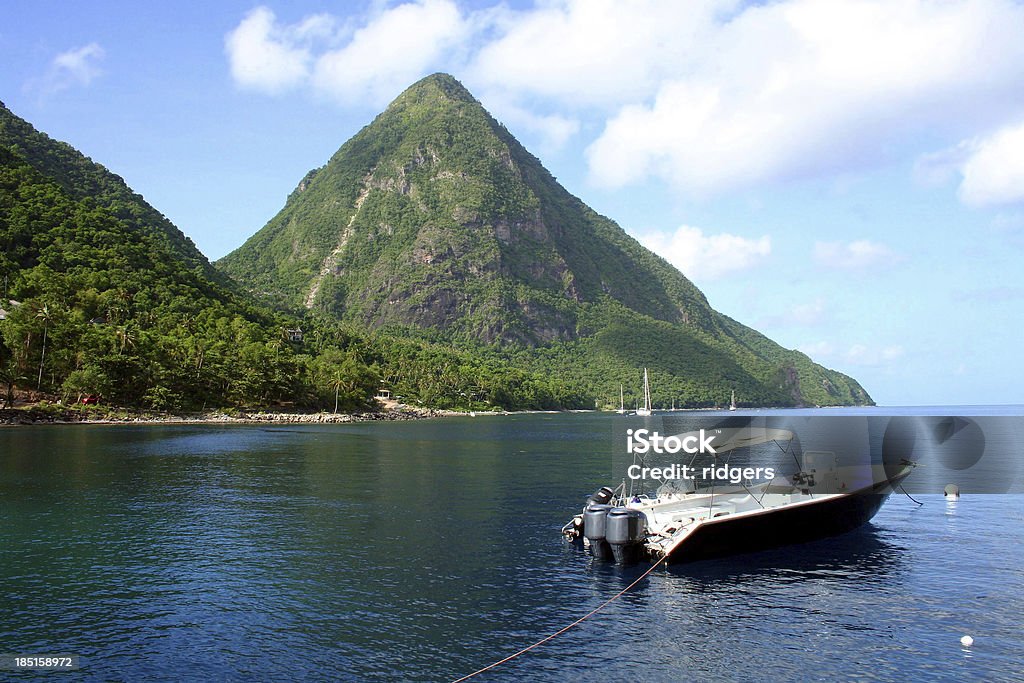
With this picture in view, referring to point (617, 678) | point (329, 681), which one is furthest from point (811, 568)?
point (329, 681)

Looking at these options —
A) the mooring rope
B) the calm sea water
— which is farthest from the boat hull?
the mooring rope

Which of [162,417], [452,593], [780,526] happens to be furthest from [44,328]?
[780,526]

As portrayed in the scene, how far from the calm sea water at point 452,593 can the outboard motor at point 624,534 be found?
3.75 ft

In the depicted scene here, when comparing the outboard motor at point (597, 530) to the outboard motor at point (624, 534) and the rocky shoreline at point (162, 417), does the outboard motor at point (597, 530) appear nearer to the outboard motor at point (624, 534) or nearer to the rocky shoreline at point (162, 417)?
the outboard motor at point (624, 534)

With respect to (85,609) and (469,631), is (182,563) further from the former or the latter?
(469,631)

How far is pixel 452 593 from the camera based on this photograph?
1096 inches

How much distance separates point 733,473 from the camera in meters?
37.5

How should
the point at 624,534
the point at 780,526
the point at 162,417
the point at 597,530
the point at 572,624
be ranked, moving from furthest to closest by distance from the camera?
the point at 162,417 < the point at 780,526 < the point at 597,530 < the point at 624,534 < the point at 572,624

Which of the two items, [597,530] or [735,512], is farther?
[735,512]

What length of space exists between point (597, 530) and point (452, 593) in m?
7.89

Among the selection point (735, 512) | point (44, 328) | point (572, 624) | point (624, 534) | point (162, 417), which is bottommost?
point (572, 624)

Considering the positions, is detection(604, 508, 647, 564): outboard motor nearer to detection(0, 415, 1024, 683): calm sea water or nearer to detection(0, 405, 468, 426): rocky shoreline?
detection(0, 415, 1024, 683): calm sea water

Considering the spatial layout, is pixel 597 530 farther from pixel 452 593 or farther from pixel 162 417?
pixel 162 417

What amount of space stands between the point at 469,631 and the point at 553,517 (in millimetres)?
20989
